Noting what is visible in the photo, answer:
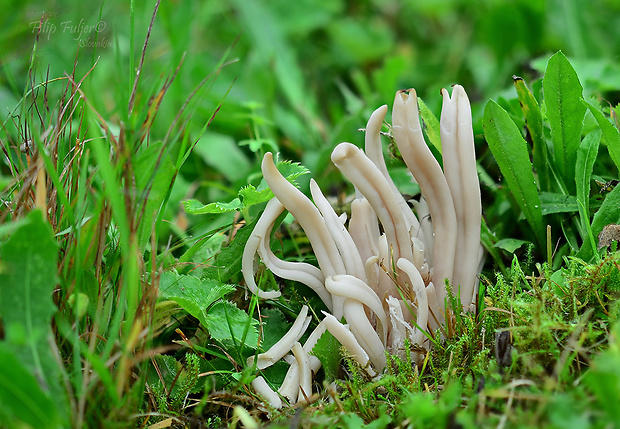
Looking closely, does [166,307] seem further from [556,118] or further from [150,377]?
[556,118]

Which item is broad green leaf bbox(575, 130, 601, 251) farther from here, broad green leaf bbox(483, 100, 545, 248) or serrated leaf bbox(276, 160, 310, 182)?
serrated leaf bbox(276, 160, 310, 182)

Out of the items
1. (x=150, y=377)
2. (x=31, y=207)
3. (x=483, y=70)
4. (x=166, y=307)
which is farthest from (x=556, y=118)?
(x=483, y=70)

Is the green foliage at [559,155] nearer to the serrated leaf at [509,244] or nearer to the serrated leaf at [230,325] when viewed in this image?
the serrated leaf at [509,244]

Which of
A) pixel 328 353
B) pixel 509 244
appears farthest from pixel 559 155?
pixel 328 353

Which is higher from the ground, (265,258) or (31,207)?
(31,207)

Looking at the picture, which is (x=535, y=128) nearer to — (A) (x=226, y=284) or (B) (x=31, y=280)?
(A) (x=226, y=284)
